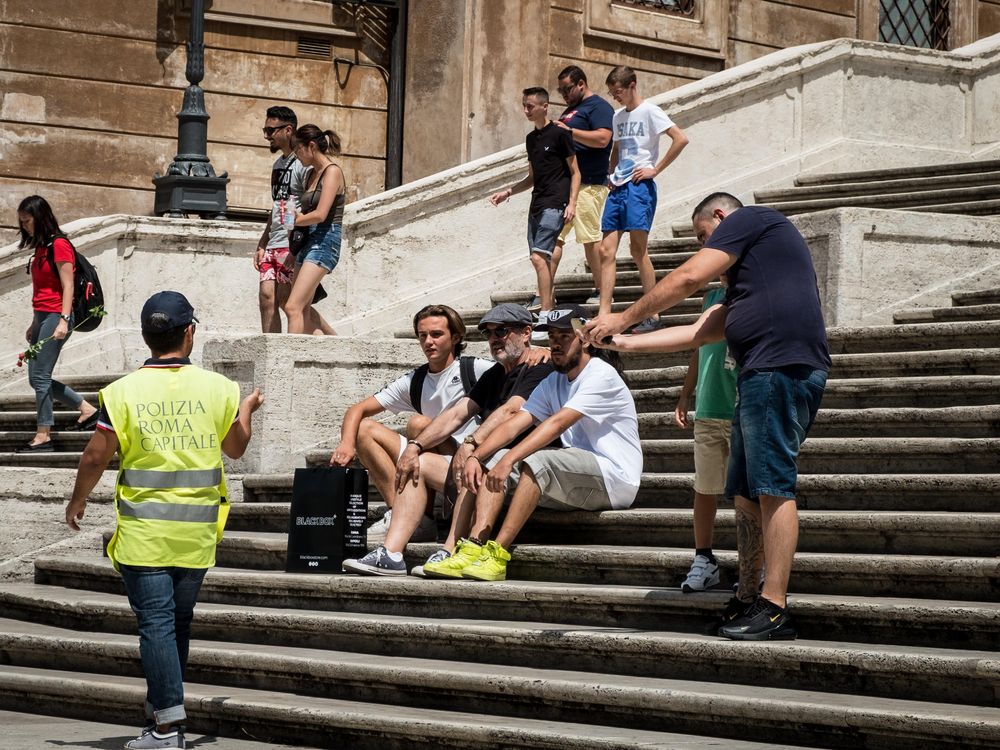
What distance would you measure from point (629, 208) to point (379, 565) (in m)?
3.56

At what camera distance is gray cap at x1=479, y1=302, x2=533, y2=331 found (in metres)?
7.87

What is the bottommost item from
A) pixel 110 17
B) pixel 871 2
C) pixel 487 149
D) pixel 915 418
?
pixel 915 418

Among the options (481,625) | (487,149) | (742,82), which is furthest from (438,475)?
(487,149)

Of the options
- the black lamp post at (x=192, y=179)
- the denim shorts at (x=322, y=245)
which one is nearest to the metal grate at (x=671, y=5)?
the black lamp post at (x=192, y=179)

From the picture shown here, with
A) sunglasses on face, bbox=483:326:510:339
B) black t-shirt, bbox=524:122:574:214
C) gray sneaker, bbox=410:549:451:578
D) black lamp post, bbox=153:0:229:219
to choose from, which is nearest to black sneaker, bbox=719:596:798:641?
gray sneaker, bbox=410:549:451:578

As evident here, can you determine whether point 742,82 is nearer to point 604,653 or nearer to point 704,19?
point 704,19

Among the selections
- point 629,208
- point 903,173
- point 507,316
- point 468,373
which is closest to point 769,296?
point 507,316

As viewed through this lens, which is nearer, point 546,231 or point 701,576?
point 701,576

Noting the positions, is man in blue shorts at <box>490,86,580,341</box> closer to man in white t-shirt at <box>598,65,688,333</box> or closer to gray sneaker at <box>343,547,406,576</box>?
man in white t-shirt at <box>598,65,688,333</box>

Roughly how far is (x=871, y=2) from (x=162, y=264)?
1136 centimetres

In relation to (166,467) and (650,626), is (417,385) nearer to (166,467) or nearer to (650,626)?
(650,626)

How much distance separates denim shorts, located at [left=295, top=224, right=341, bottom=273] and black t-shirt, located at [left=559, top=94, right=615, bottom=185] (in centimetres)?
168

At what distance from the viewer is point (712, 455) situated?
6594 mm

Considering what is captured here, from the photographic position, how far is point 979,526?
6176mm
